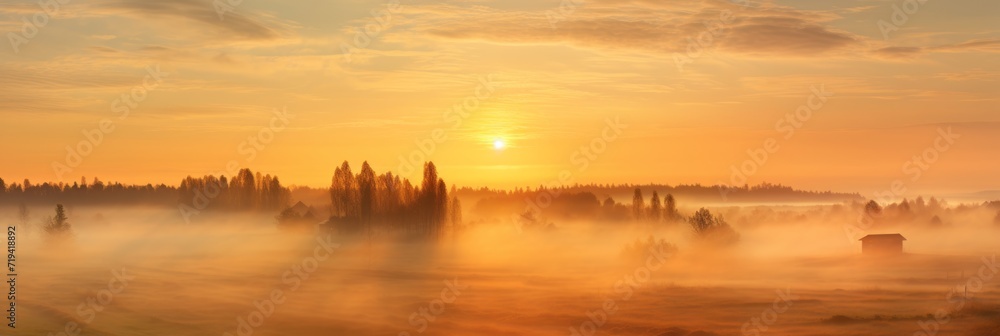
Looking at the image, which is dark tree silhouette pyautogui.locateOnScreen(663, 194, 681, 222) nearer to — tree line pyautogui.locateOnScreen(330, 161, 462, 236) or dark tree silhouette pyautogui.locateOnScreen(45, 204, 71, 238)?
tree line pyautogui.locateOnScreen(330, 161, 462, 236)

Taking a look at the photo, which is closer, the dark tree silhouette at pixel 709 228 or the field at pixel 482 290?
the field at pixel 482 290

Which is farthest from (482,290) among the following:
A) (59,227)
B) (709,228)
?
(59,227)

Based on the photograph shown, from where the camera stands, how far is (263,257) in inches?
5453

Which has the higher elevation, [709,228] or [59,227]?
[59,227]

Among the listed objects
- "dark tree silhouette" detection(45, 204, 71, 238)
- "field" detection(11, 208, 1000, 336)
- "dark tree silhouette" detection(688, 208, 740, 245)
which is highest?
"dark tree silhouette" detection(45, 204, 71, 238)

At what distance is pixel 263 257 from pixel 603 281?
54283 mm

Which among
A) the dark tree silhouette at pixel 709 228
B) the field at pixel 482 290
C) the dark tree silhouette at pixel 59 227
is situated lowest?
the field at pixel 482 290

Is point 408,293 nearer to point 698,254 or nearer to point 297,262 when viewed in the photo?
point 297,262

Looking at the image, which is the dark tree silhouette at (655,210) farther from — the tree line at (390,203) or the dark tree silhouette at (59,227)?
the dark tree silhouette at (59,227)

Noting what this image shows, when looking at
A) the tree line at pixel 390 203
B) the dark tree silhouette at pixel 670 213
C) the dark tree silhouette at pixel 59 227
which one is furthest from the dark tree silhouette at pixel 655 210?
the dark tree silhouette at pixel 59 227

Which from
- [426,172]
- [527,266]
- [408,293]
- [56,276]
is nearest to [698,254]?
[527,266]

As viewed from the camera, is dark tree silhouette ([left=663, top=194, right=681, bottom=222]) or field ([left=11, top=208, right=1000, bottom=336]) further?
dark tree silhouette ([left=663, top=194, right=681, bottom=222])

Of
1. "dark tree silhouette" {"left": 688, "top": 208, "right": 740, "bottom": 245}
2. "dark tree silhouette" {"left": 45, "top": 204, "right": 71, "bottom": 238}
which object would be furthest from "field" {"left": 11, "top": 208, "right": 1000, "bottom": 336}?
"dark tree silhouette" {"left": 45, "top": 204, "right": 71, "bottom": 238}

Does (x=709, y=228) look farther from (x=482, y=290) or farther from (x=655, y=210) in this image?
(x=482, y=290)
